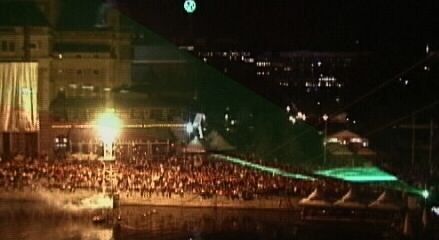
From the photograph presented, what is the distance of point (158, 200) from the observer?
14.6 m

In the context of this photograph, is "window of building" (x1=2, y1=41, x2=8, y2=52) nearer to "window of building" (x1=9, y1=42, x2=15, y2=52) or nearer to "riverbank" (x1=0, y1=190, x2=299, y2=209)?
"window of building" (x1=9, y1=42, x2=15, y2=52)

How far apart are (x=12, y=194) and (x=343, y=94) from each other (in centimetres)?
1463

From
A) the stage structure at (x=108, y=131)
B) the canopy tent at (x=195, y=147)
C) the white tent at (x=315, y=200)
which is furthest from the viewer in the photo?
the stage structure at (x=108, y=131)

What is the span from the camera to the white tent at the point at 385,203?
13414 mm

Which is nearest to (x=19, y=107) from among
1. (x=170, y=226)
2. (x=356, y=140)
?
(x=356, y=140)

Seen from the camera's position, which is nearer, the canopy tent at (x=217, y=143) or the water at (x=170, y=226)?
the water at (x=170, y=226)

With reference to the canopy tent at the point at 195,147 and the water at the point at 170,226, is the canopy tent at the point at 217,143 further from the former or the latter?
the water at the point at 170,226

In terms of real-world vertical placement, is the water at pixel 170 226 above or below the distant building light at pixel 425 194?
below

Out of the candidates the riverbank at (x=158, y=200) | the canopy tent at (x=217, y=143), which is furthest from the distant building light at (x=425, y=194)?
the canopy tent at (x=217, y=143)

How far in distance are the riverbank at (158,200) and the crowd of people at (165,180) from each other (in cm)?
7

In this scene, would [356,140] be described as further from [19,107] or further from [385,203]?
[19,107]

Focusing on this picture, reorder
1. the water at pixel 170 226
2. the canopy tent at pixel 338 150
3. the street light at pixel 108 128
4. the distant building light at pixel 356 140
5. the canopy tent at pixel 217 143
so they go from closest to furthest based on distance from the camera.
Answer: the water at pixel 170 226 → the canopy tent at pixel 338 150 → the distant building light at pixel 356 140 → the canopy tent at pixel 217 143 → the street light at pixel 108 128

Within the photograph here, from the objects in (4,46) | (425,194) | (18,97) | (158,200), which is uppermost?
(4,46)

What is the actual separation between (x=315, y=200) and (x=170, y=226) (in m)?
2.33
